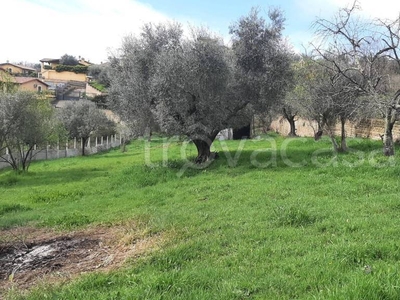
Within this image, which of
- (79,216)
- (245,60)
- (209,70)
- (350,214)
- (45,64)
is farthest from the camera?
(45,64)

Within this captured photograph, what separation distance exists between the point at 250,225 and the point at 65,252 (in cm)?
346

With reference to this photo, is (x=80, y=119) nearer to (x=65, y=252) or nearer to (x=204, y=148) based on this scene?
(x=204, y=148)

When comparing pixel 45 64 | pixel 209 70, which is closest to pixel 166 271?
pixel 209 70

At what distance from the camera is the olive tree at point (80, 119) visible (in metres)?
35.2

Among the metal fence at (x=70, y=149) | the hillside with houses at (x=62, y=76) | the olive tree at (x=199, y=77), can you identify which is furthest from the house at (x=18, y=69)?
the olive tree at (x=199, y=77)

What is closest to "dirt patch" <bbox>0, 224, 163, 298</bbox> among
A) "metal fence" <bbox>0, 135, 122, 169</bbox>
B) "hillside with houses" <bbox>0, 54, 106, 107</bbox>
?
"metal fence" <bbox>0, 135, 122, 169</bbox>

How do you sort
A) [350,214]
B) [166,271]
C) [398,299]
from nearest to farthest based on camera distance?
[398,299] → [166,271] → [350,214]

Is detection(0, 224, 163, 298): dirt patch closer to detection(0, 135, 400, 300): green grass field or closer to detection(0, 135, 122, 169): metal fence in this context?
detection(0, 135, 400, 300): green grass field

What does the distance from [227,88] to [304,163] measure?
4869 mm

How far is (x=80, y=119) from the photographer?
3569 centimetres

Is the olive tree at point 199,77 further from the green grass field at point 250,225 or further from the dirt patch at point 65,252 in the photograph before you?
the dirt patch at point 65,252

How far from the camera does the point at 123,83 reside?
17844 millimetres

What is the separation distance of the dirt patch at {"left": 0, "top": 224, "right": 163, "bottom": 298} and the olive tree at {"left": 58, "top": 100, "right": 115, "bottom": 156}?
27776mm

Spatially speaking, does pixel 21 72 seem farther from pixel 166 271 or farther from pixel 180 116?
pixel 166 271
